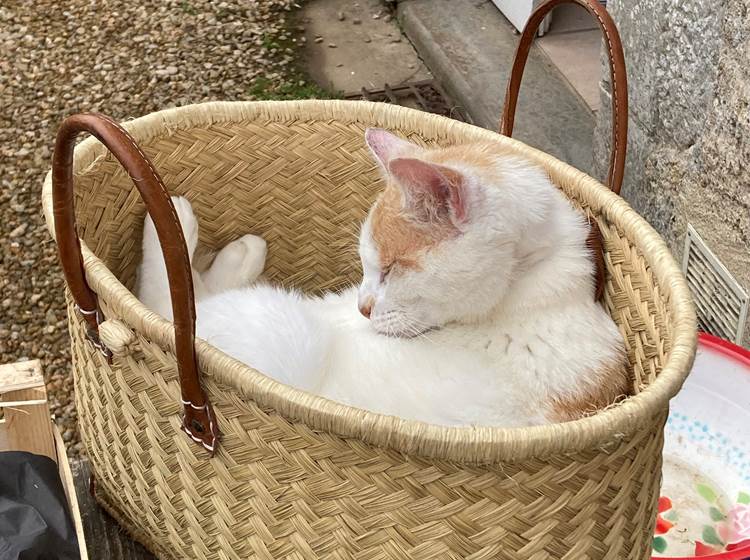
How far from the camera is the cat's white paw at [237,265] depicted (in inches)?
61.4

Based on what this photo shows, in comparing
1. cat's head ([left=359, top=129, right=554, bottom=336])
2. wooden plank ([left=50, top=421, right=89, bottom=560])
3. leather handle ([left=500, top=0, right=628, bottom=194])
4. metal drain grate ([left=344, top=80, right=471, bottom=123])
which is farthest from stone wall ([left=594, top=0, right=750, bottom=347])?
wooden plank ([left=50, top=421, right=89, bottom=560])

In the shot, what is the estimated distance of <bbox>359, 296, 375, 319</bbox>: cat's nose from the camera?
49.3 inches

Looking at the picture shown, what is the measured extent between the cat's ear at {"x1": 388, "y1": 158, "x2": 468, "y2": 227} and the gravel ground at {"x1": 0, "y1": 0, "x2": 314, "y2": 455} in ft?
4.25

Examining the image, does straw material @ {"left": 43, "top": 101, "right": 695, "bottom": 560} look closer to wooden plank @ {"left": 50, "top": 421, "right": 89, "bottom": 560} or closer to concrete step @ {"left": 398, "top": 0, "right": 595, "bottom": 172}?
wooden plank @ {"left": 50, "top": 421, "right": 89, "bottom": 560}

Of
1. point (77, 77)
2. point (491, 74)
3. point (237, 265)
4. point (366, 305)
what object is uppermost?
point (366, 305)

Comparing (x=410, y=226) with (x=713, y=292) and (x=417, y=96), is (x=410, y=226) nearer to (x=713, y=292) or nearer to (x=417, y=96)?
(x=713, y=292)

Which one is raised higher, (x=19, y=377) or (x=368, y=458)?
(x=368, y=458)

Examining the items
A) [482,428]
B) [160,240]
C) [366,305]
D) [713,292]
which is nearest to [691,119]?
[713,292]

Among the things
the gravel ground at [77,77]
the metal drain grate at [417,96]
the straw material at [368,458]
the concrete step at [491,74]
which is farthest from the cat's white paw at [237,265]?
the metal drain grate at [417,96]

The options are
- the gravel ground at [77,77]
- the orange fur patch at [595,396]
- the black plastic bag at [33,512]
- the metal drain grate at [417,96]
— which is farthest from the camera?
the metal drain grate at [417,96]

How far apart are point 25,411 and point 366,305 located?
18.2 inches

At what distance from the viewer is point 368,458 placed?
35.1 inches

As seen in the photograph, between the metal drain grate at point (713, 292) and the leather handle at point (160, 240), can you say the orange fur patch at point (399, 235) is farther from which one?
the metal drain grate at point (713, 292)

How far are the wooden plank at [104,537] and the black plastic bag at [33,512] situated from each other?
22 cm
